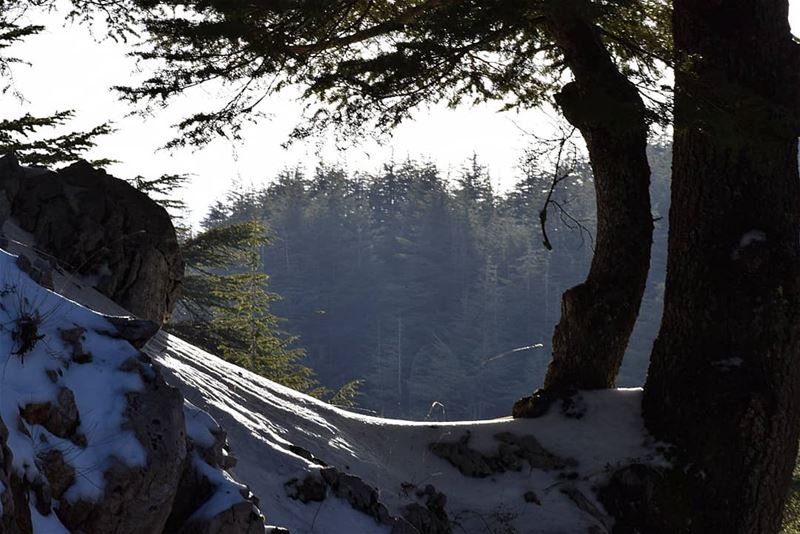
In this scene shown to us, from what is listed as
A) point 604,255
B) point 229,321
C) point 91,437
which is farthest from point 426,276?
point 91,437

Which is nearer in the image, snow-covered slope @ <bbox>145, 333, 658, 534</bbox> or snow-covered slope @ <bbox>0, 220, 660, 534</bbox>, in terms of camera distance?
snow-covered slope @ <bbox>0, 220, 660, 534</bbox>

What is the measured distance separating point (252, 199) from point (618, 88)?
72501 millimetres

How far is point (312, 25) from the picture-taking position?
7.41m

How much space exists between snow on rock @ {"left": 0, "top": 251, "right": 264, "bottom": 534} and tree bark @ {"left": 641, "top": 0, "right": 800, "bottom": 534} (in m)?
3.78

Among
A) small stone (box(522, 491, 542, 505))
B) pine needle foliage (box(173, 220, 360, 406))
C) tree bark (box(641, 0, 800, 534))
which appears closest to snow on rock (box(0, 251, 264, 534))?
small stone (box(522, 491, 542, 505))

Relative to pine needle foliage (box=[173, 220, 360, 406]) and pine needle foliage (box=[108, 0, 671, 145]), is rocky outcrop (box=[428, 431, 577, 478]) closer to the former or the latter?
pine needle foliage (box=[108, 0, 671, 145])

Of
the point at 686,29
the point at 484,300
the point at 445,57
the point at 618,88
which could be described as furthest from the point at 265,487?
the point at 484,300

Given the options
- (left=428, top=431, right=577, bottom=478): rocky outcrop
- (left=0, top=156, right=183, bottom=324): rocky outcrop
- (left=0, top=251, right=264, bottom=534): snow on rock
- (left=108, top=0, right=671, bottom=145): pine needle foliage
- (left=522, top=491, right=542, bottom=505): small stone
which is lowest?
(left=522, top=491, right=542, bottom=505): small stone

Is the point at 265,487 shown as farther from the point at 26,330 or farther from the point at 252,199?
the point at 252,199

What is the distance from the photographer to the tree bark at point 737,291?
639 centimetres

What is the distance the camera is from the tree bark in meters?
6.39

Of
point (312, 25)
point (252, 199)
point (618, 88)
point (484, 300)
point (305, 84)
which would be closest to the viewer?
point (618, 88)

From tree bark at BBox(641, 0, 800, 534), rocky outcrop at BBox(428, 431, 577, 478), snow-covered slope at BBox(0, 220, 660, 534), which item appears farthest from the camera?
rocky outcrop at BBox(428, 431, 577, 478)

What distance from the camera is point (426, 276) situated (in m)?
71.0
